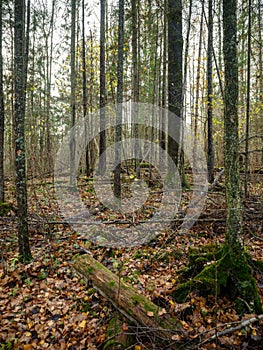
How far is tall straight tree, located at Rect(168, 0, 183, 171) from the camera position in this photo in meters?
8.12

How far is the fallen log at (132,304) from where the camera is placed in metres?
3.08

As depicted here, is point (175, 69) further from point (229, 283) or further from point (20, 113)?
point (229, 283)

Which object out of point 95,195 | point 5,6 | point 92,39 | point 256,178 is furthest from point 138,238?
point 92,39

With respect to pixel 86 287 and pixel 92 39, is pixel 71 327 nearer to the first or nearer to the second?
pixel 86 287

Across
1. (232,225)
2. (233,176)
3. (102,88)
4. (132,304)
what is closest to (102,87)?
(102,88)

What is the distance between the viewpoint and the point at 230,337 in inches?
118

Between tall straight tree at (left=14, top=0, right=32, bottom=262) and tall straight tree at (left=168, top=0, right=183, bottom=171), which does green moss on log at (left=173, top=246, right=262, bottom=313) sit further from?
tall straight tree at (left=168, top=0, right=183, bottom=171)

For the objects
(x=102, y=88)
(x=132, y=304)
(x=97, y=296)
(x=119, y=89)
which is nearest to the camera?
(x=132, y=304)

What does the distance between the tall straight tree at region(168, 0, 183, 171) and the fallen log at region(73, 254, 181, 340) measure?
5.36 metres

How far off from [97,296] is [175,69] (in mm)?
7396

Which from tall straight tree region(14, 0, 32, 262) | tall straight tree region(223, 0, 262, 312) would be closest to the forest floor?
tall straight tree region(223, 0, 262, 312)

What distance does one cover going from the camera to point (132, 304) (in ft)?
10.8

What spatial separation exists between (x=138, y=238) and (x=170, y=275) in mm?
1497

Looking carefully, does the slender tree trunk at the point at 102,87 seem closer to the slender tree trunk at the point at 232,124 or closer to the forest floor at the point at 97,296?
the forest floor at the point at 97,296
